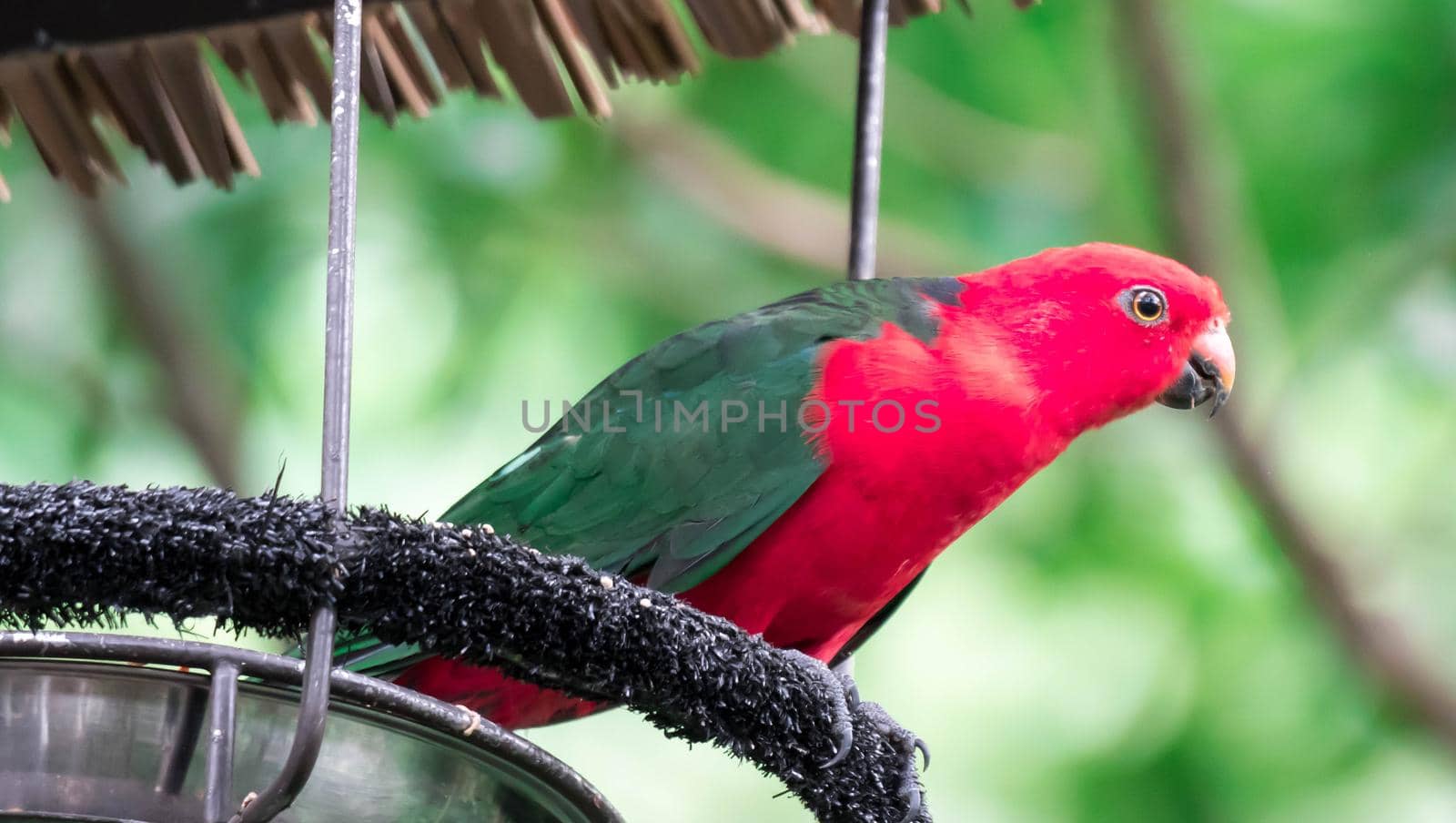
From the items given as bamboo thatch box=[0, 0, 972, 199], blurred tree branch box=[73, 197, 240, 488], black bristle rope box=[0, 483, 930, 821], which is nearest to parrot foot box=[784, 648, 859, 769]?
black bristle rope box=[0, 483, 930, 821]

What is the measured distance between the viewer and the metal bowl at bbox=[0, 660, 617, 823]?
1.18m

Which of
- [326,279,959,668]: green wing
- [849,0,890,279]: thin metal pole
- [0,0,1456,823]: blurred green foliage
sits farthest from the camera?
[0,0,1456,823]: blurred green foliage

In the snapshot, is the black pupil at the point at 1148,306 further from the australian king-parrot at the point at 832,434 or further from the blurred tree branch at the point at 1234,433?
the blurred tree branch at the point at 1234,433

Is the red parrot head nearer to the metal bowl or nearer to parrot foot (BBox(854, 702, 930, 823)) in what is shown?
parrot foot (BBox(854, 702, 930, 823))

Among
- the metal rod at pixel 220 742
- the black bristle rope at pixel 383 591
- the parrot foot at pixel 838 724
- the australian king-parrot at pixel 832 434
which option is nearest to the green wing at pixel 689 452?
the australian king-parrot at pixel 832 434

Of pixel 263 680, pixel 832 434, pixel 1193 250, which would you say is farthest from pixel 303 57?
pixel 1193 250

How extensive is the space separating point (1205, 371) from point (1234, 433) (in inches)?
74.6

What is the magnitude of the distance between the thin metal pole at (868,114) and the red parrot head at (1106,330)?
1.31 ft

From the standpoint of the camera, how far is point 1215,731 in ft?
15.8

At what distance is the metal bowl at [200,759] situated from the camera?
1178 mm

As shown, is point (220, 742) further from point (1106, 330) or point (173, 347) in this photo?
point (173, 347)

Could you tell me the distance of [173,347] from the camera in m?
4.42

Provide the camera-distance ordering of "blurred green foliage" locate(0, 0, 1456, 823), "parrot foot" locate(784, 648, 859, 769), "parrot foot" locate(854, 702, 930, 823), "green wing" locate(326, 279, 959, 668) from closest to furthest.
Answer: "parrot foot" locate(784, 648, 859, 769)
"parrot foot" locate(854, 702, 930, 823)
"green wing" locate(326, 279, 959, 668)
"blurred green foliage" locate(0, 0, 1456, 823)

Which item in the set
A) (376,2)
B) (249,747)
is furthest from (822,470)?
(249,747)
